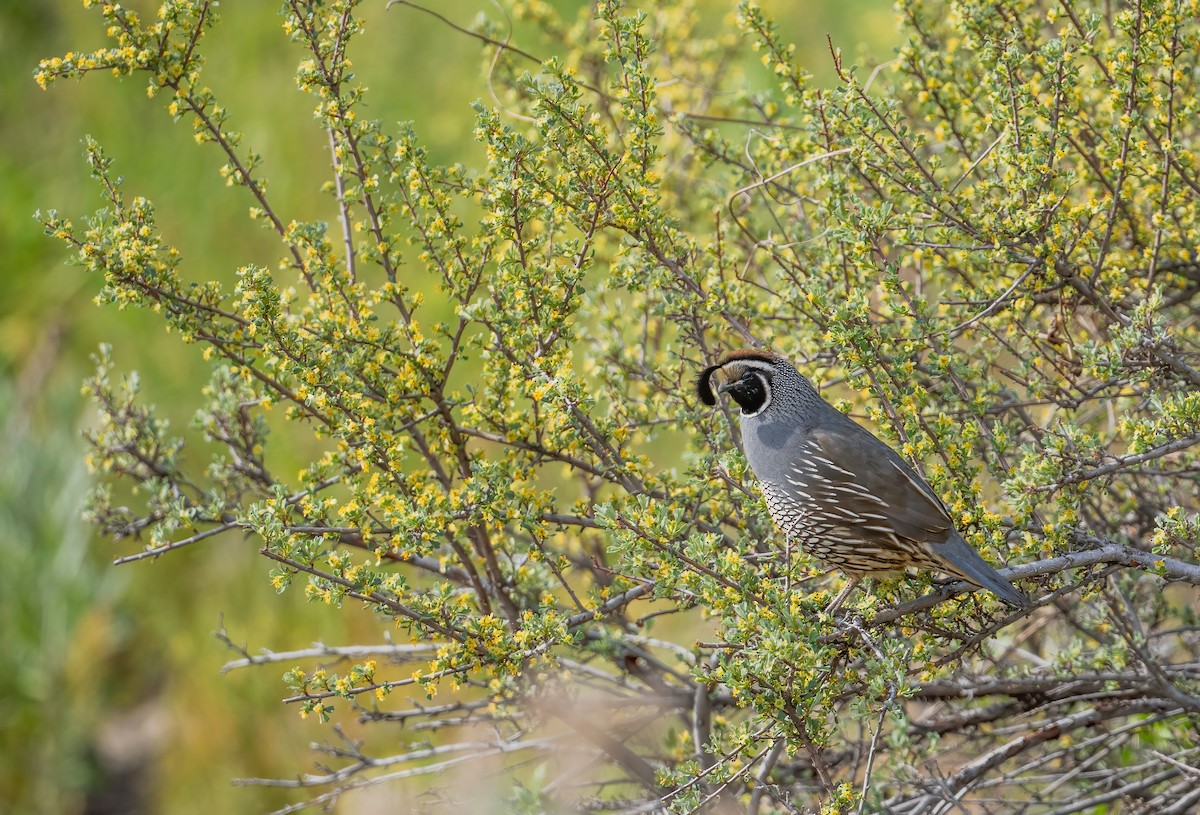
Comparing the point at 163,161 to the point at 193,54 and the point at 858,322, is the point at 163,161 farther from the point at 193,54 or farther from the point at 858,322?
the point at 858,322

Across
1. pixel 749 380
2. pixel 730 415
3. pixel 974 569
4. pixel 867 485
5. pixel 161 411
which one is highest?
pixel 161 411

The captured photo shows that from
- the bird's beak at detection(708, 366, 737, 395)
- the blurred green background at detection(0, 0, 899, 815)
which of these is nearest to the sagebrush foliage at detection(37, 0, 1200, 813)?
the bird's beak at detection(708, 366, 737, 395)

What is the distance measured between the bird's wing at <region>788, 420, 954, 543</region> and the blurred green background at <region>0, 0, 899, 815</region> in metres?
1.97

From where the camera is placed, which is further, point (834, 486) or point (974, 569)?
point (834, 486)

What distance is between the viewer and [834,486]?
326 cm

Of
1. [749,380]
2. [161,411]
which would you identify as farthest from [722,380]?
[161,411]

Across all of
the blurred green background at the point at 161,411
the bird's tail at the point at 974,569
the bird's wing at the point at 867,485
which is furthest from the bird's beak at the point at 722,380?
the blurred green background at the point at 161,411

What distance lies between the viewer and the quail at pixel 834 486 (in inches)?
119

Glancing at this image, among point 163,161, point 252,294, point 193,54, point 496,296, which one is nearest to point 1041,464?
point 496,296

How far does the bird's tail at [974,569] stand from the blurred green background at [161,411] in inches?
93.7

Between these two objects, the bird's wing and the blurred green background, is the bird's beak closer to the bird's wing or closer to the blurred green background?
the bird's wing

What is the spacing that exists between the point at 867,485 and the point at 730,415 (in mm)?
647

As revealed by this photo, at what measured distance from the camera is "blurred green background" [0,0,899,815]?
646cm

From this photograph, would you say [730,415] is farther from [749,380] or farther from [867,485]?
[867,485]
